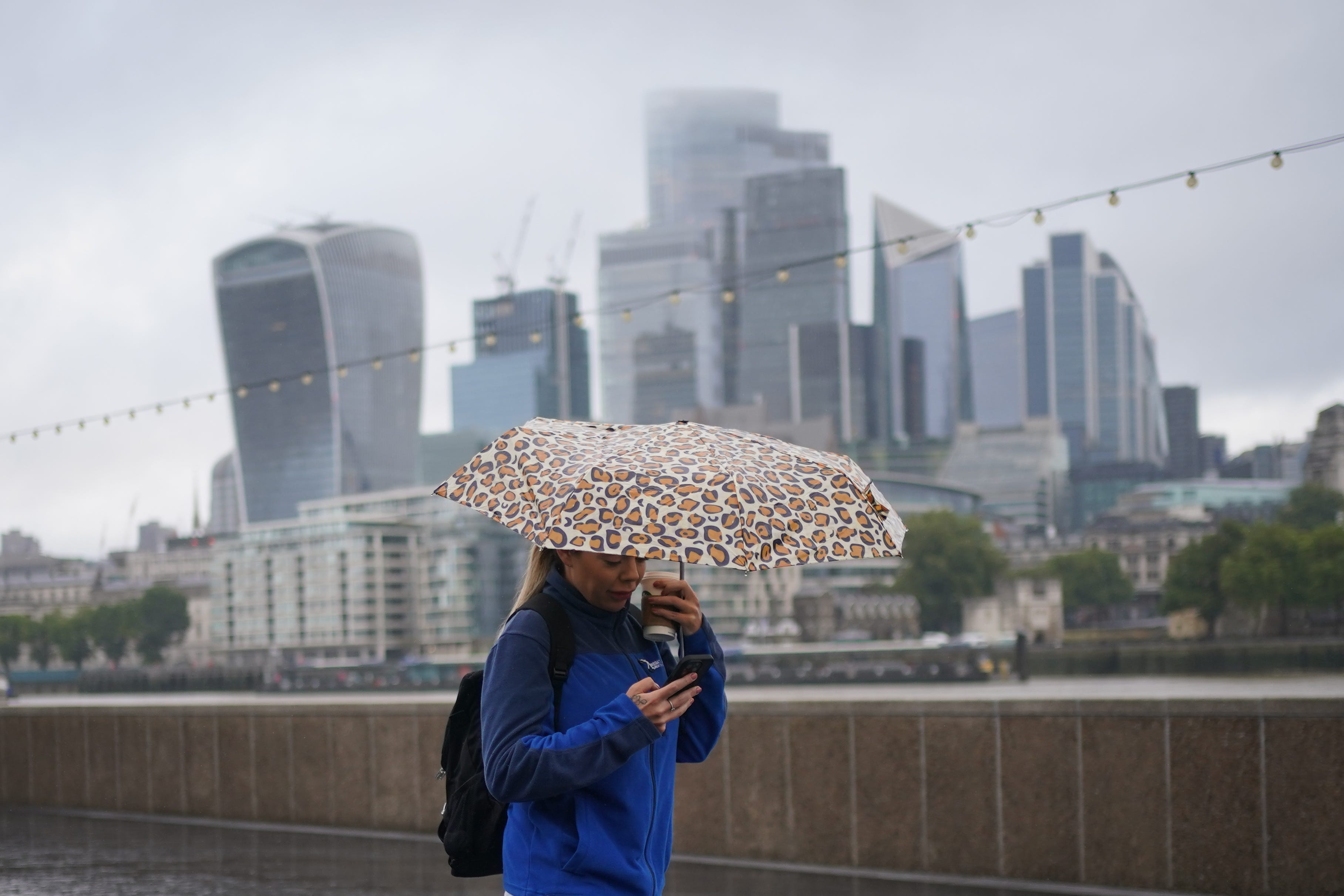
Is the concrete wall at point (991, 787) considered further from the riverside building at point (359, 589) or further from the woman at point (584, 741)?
the riverside building at point (359, 589)

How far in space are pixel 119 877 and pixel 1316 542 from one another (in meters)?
102

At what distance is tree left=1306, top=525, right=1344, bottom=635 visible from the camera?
99188 mm

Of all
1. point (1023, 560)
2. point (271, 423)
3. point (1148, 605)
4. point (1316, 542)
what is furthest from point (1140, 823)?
point (271, 423)

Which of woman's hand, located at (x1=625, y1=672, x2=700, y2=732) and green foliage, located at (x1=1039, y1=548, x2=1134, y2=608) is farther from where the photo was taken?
green foliage, located at (x1=1039, y1=548, x2=1134, y2=608)

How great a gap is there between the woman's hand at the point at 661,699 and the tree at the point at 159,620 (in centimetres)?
13796

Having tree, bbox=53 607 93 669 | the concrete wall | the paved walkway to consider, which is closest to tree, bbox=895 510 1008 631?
the paved walkway

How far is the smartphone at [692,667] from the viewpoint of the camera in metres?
3.06

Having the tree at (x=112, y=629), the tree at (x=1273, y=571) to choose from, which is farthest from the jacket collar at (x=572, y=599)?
the tree at (x=112, y=629)

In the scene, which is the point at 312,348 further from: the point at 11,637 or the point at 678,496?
the point at 678,496

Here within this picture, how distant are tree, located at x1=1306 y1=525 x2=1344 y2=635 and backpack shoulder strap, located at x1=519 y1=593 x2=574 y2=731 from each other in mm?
104472

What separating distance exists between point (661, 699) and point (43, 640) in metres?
122

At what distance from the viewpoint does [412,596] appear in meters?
156

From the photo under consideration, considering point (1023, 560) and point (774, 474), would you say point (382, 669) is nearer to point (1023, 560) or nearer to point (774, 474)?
point (1023, 560)

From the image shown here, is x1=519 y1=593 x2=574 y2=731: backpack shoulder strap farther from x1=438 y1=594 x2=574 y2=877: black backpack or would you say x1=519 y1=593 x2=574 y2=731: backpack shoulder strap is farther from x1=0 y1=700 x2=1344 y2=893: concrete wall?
x1=0 y1=700 x2=1344 y2=893: concrete wall
